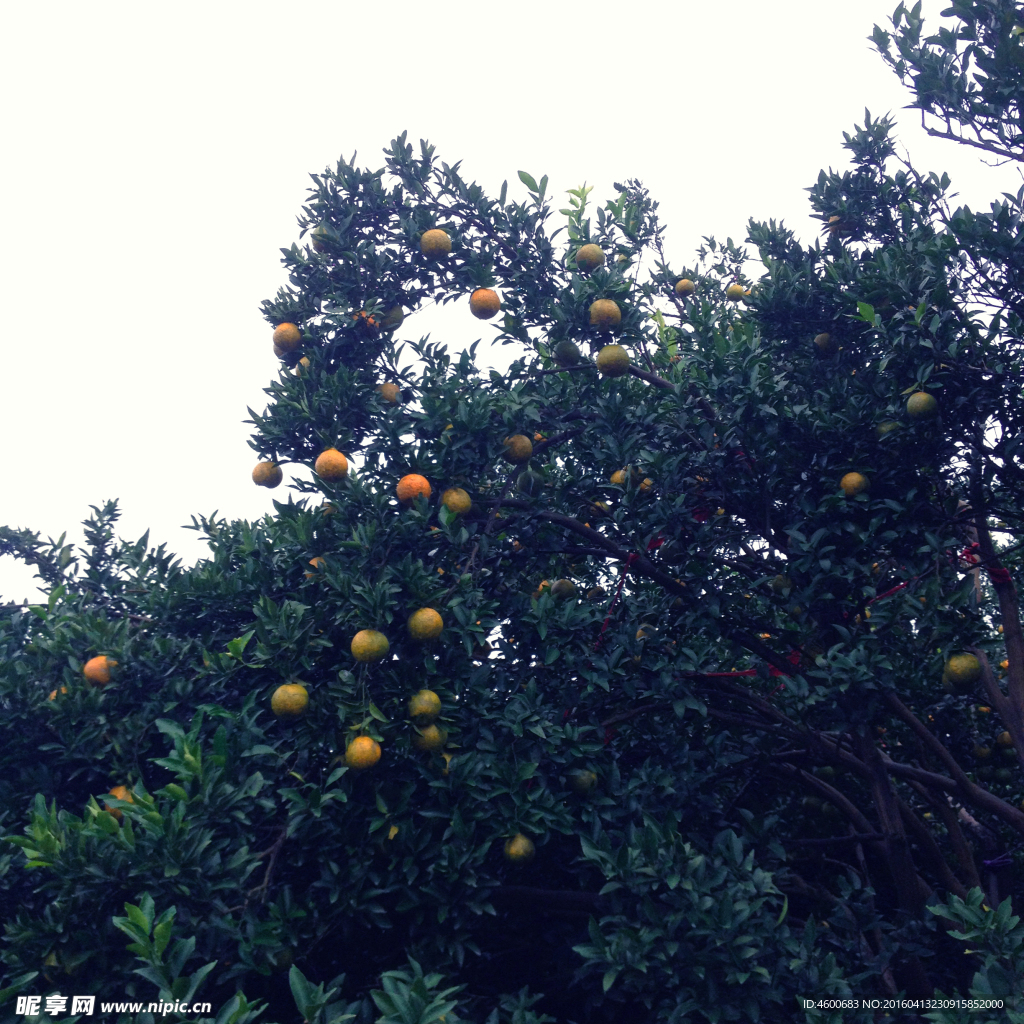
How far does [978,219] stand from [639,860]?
3034mm

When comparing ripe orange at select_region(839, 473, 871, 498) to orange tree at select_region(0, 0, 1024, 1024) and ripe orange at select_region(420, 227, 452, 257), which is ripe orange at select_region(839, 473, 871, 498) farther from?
ripe orange at select_region(420, 227, 452, 257)

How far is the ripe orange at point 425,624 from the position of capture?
304 centimetres

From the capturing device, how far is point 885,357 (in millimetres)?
3463

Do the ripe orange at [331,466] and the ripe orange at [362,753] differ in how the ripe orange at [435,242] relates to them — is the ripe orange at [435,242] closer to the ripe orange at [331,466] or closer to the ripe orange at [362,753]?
the ripe orange at [331,466]

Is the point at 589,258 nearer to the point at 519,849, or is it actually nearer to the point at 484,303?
the point at 484,303

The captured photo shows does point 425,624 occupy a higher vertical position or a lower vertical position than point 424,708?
higher

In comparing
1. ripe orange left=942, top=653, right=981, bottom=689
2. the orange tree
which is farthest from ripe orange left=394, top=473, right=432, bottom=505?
ripe orange left=942, top=653, right=981, bottom=689

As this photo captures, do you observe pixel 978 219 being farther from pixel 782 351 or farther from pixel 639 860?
pixel 639 860

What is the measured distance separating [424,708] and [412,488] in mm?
935

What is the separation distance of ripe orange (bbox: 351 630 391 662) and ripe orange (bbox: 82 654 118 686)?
1.09 m

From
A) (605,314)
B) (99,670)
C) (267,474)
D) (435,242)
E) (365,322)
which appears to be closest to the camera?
(99,670)

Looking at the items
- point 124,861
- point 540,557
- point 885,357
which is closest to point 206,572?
point 124,861

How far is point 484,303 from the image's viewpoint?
4.13 m

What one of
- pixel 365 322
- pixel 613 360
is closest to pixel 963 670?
pixel 613 360
